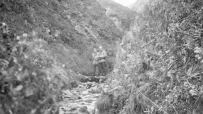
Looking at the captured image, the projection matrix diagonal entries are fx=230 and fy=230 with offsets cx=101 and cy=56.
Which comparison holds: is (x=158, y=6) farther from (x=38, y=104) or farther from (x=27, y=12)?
(x=27, y=12)

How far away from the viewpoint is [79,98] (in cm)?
801

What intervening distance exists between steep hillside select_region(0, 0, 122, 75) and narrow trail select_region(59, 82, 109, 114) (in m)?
2.37

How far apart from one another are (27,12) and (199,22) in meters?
9.54

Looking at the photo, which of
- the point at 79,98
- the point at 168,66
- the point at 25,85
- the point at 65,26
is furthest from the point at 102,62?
the point at 25,85

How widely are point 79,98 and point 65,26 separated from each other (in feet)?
27.6

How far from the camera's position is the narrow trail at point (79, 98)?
6.53 meters

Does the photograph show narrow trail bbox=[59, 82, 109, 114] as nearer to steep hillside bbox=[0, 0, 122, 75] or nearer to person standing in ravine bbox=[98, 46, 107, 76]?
steep hillside bbox=[0, 0, 122, 75]

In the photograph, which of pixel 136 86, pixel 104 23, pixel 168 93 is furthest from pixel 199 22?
pixel 104 23

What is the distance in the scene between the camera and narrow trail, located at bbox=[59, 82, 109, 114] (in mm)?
6527

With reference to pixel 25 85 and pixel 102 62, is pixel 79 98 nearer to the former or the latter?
pixel 102 62

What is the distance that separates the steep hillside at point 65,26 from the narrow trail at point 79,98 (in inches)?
93.2

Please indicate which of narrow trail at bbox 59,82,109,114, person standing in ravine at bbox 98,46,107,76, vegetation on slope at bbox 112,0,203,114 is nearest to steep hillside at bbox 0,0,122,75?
person standing in ravine at bbox 98,46,107,76

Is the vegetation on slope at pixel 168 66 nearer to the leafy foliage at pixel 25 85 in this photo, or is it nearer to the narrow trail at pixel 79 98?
the narrow trail at pixel 79 98

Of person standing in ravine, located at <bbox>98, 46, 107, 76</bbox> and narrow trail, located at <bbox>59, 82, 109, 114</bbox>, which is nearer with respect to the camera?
narrow trail, located at <bbox>59, 82, 109, 114</bbox>
